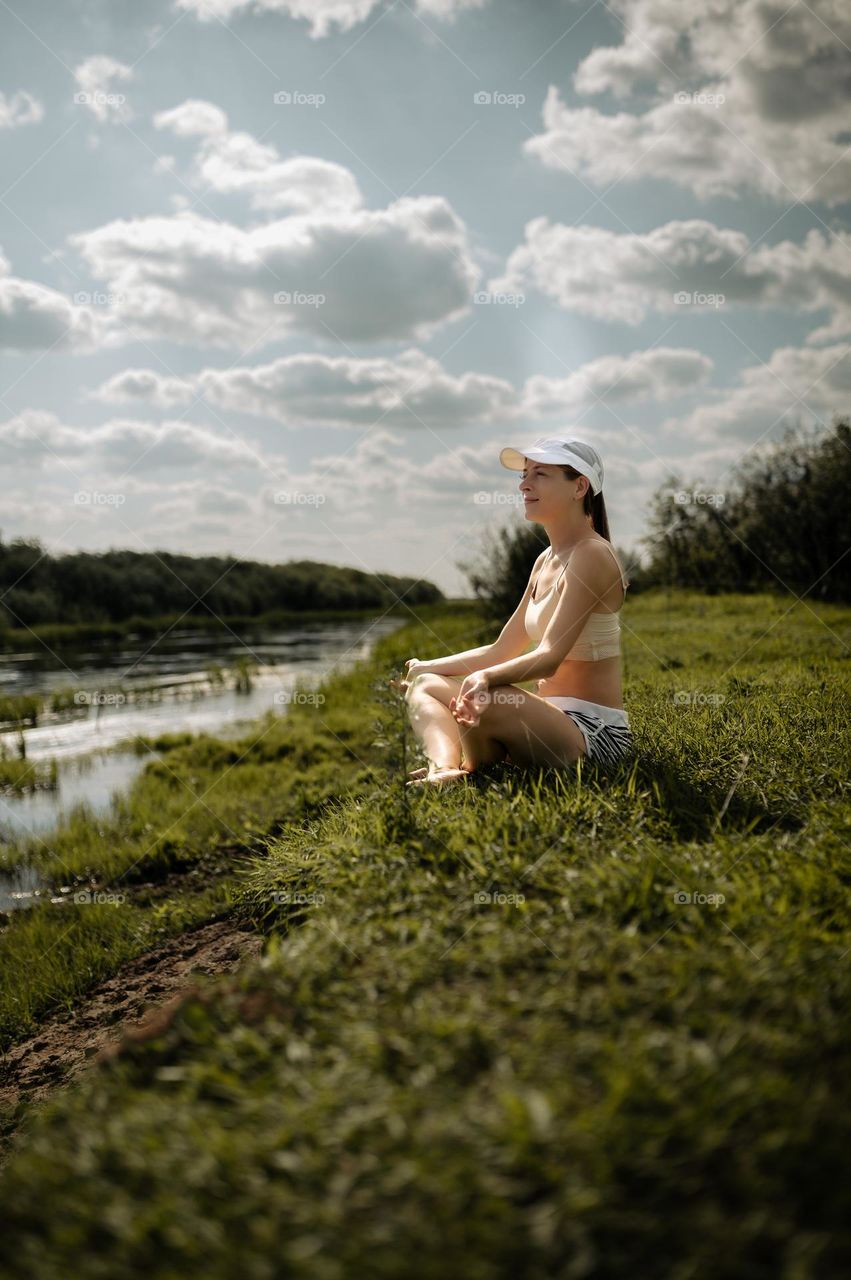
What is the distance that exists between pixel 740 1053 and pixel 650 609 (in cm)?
1413

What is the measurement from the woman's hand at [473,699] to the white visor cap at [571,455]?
3.72 ft

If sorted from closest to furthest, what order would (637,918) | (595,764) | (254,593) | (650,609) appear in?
1. (637,918)
2. (595,764)
3. (650,609)
4. (254,593)

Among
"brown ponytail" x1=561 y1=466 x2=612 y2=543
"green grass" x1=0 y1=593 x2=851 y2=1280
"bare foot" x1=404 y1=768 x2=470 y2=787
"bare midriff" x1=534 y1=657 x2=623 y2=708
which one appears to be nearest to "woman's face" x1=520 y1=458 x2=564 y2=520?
"brown ponytail" x1=561 y1=466 x2=612 y2=543

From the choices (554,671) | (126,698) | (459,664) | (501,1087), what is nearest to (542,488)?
(554,671)

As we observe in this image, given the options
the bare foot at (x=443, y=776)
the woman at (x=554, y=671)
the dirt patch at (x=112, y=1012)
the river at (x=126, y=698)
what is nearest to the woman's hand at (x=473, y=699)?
the woman at (x=554, y=671)

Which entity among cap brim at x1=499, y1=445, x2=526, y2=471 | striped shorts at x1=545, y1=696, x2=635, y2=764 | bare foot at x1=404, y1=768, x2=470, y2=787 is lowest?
bare foot at x1=404, y1=768, x2=470, y2=787

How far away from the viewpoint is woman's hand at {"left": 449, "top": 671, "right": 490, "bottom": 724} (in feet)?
12.8

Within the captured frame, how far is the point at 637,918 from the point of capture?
2.53m

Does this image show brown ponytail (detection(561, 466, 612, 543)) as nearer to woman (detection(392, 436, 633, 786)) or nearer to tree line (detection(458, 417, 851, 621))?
woman (detection(392, 436, 633, 786))

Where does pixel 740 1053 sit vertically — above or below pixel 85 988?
above

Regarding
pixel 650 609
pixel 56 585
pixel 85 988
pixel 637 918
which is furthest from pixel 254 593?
pixel 637 918

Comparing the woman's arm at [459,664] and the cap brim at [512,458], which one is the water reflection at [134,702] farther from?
the cap brim at [512,458]

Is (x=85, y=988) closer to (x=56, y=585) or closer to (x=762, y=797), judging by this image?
Result: (x=762, y=797)

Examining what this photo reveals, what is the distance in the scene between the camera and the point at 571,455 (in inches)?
170
